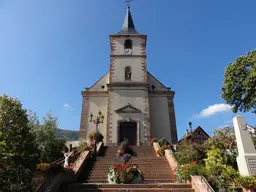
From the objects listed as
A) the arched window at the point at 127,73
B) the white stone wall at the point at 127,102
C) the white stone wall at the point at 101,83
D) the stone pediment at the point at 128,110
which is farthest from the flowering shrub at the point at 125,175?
the white stone wall at the point at 101,83

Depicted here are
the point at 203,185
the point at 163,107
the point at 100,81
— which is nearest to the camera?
the point at 203,185

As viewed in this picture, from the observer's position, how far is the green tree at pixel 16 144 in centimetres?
605

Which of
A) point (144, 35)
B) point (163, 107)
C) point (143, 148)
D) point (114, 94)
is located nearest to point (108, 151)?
point (143, 148)

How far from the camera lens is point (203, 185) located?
731 centimetres

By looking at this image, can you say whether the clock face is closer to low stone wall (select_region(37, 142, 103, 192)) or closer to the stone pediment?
the stone pediment

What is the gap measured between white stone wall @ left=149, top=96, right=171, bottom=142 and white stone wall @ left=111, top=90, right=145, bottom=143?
197cm

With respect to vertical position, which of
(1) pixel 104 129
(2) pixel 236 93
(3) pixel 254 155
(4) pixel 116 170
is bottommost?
(4) pixel 116 170

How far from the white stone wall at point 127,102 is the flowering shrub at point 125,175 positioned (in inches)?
449

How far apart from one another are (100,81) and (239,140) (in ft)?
59.9

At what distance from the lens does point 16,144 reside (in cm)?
764

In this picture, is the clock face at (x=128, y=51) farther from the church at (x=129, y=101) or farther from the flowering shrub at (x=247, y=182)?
the flowering shrub at (x=247, y=182)

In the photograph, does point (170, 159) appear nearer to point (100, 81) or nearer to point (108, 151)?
point (108, 151)

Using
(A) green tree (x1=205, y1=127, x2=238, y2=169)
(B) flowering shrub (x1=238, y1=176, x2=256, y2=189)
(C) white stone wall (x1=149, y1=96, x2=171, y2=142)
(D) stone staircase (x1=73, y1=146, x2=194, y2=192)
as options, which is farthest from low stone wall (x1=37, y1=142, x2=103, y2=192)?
(C) white stone wall (x1=149, y1=96, x2=171, y2=142)

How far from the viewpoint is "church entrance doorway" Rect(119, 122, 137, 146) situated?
20500 mm
